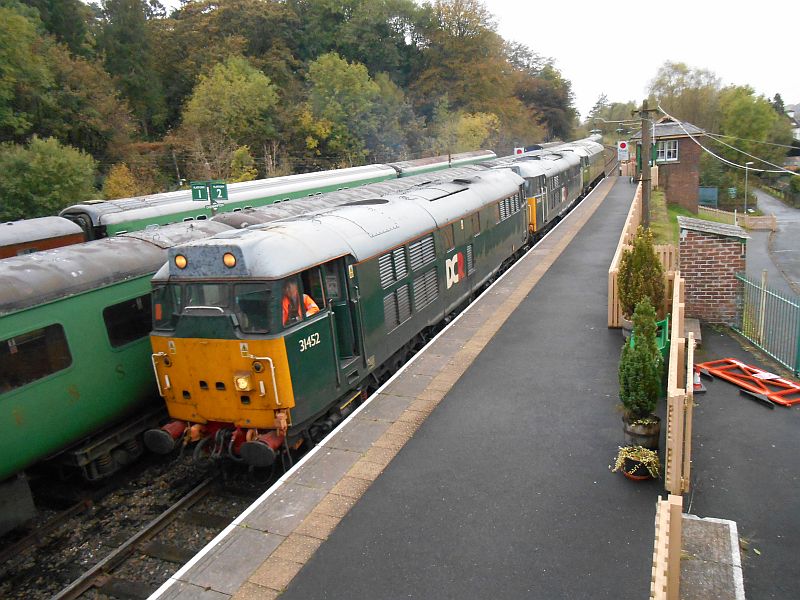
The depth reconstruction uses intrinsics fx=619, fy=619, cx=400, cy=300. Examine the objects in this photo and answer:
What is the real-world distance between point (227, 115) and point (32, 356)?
36.7m

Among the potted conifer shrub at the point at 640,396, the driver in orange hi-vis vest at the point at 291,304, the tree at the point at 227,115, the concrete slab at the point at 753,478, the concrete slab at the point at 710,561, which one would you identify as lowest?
the concrete slab at the point at 753,478

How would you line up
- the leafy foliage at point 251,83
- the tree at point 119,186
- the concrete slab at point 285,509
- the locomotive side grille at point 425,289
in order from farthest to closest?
the leafy foliage at point 251,83
the tree at point 119,186
the locomotive side grille at point 425,289
the concrete slab at point 285,509

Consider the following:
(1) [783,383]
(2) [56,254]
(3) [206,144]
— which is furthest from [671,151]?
(2) [56,254]

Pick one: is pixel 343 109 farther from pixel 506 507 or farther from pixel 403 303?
pixel 506 507

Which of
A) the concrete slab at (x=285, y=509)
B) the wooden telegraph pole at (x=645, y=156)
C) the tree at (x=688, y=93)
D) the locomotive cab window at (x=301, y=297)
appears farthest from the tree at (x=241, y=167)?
the tree at (x=688, y=93)

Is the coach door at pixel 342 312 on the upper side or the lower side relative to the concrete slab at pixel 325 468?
upper

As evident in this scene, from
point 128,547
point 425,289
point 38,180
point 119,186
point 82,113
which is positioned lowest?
point 128,547

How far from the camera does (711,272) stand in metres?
11.8

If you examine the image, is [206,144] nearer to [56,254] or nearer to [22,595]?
[56,254]

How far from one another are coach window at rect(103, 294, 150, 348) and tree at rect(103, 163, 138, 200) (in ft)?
76.7

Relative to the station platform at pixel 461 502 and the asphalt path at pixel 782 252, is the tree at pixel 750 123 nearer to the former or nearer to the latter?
the asphalt path at pixel 782 252

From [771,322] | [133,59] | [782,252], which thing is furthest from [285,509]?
[133,59]

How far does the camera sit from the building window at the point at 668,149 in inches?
1686

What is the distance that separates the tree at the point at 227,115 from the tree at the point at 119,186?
6.23m
